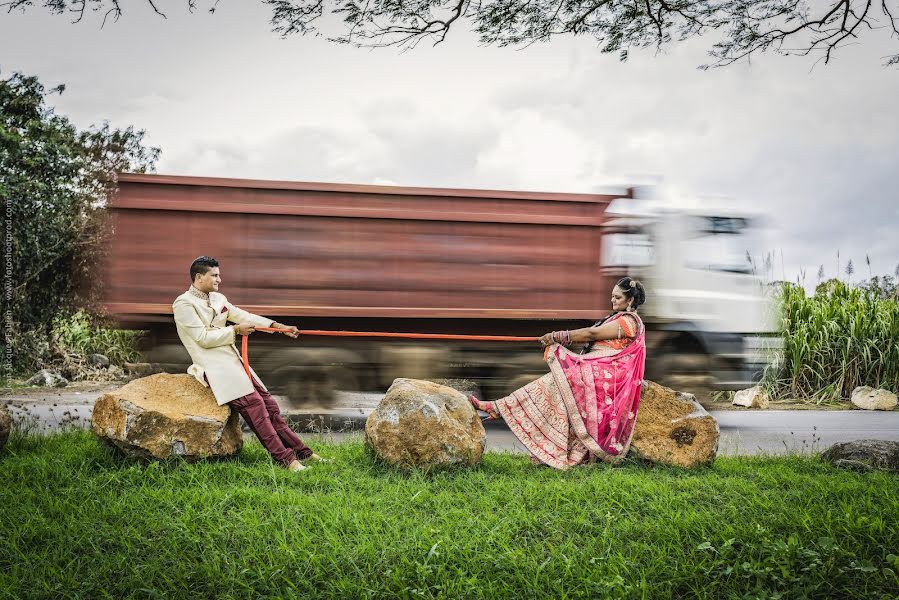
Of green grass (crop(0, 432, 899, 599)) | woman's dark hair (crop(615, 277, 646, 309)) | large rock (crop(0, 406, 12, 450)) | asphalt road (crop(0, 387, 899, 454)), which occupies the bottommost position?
asphalt road (crop(0, 387, 899, 454))

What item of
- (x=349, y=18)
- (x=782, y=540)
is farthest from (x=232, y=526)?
(x=349, y=18)

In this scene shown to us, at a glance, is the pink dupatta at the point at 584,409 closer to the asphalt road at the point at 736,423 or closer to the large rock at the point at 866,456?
the asphalt road at the point at 736,423

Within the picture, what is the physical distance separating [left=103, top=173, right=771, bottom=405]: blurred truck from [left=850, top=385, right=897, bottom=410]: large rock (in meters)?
3.79

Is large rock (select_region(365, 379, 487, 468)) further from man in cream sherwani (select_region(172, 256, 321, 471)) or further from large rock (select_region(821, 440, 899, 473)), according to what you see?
large rock (select_region(821, 440, 899, 473))

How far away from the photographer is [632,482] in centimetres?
415

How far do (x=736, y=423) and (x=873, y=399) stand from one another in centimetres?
336

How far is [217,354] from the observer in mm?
4617

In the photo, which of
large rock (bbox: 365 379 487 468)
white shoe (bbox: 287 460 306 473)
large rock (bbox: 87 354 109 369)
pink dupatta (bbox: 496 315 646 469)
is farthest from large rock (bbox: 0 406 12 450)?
large rock (bbox: 87 354 109 369)

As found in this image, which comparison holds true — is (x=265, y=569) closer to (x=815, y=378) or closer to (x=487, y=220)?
(x=487, y=220)

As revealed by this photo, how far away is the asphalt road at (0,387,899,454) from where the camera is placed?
6.34 meters

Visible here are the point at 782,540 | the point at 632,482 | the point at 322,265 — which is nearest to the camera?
the point at 782,540

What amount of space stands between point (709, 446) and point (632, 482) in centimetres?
90

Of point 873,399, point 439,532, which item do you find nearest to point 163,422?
point 439,532

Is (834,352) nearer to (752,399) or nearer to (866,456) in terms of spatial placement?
(752,399)
